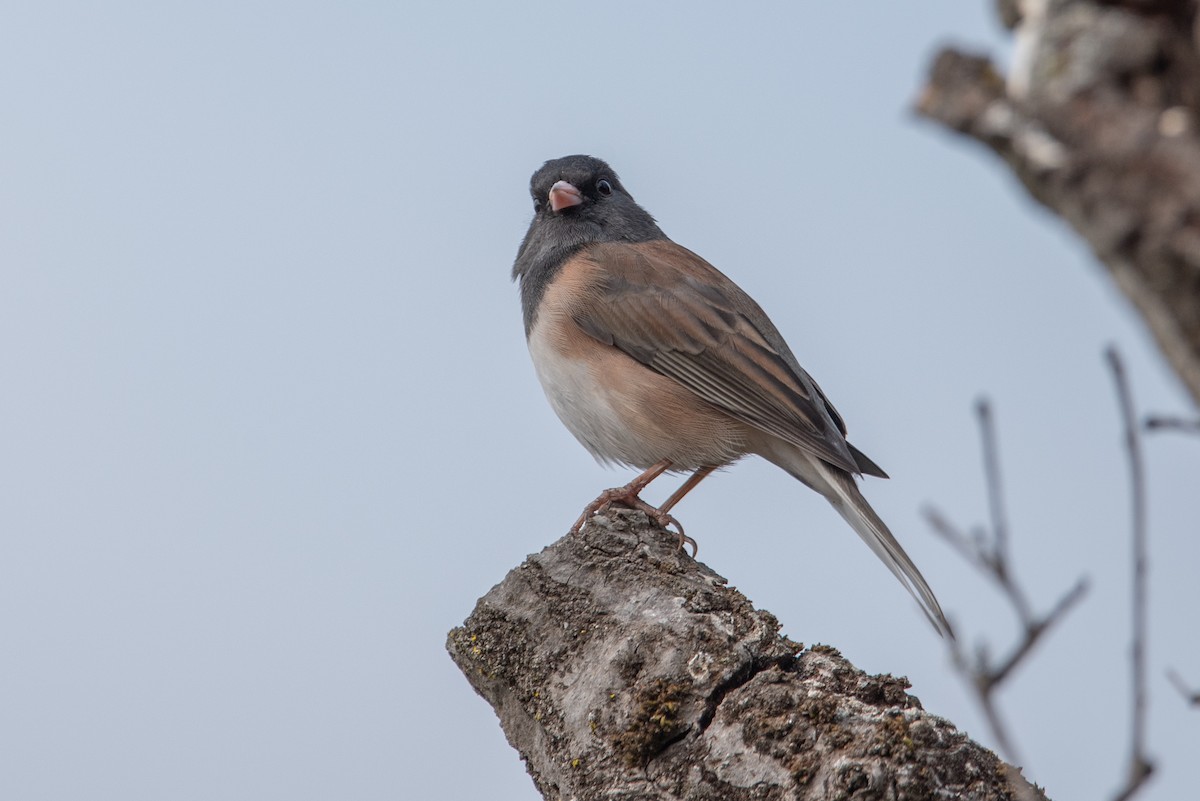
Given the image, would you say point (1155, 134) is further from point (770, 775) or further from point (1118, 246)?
point (770, 775)

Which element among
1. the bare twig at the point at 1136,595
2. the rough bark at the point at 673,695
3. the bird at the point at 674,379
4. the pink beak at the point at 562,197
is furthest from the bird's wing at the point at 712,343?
the bare twig at the point at 1136,595

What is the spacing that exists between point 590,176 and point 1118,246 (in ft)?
13.0

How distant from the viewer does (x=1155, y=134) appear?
0.80m

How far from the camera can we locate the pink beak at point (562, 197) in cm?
452

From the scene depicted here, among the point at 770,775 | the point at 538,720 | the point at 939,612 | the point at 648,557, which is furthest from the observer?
the point at 939,612

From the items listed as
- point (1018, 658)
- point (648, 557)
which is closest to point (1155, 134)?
point (1018, 658)

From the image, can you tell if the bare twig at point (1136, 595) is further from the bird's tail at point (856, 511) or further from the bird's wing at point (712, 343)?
the bird's wing at point (712, 343)

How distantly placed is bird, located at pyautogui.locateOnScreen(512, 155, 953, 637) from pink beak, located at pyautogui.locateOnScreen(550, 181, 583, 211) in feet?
0.80

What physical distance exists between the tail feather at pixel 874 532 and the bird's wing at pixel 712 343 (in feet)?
0.24

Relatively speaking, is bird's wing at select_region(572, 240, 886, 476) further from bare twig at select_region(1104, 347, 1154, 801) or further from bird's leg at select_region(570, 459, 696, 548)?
bare twig at select_region(1104, 347, 1154, 801)

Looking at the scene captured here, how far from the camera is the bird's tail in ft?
11.0

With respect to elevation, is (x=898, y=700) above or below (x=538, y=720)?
below

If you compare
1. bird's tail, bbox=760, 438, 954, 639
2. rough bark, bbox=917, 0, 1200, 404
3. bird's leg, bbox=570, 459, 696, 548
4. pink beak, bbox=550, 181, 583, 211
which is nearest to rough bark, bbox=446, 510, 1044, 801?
bird's leg, bbox=570, 459, 696, 548

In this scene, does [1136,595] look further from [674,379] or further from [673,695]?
[674,379]
